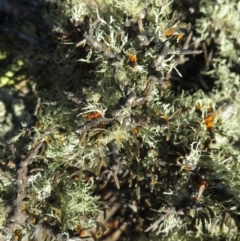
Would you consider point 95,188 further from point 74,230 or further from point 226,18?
point 226,18

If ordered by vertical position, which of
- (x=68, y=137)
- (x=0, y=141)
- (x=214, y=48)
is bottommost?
(x=0, y=141)

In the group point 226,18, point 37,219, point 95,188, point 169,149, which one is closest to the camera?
point 37,219

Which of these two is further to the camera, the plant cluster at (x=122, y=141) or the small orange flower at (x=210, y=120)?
the small orange flower at (x=210, y=120)

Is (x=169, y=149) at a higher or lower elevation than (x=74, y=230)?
higher

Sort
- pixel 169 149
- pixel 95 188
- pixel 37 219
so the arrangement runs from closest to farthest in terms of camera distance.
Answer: pixel 37 219, pixel 169 149, pixel 95 188

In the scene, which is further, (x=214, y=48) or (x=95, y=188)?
(x=214, y=48)

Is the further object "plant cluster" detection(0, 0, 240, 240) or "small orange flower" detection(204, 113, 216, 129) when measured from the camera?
"small orange flower" detection(204, 113, 216, 129)

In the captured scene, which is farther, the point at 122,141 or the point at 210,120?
the point at 210,120

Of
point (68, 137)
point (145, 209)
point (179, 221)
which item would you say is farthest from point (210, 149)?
point (68, 137)
